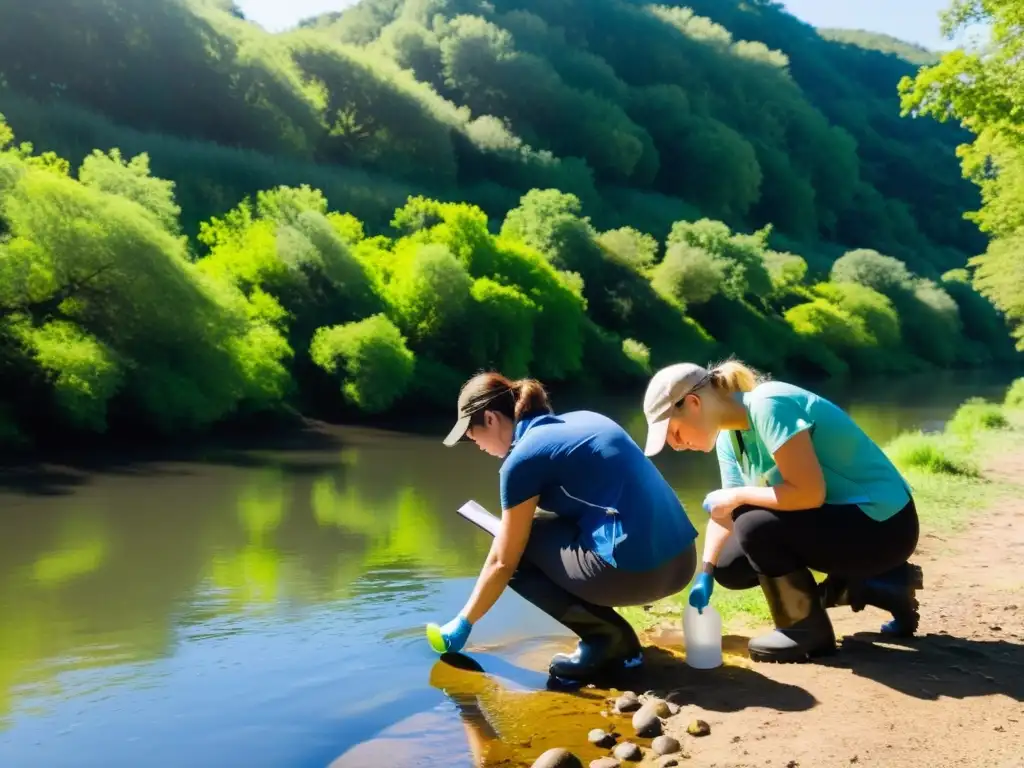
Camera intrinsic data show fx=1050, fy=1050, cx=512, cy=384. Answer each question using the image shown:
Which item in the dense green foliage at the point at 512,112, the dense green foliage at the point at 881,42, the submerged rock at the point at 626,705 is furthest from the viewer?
the dense green foliage at the point at 881,42

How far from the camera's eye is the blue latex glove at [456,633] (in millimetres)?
4980

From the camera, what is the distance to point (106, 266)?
19.1 meters

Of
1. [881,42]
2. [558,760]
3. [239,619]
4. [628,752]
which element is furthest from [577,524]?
[881,42]

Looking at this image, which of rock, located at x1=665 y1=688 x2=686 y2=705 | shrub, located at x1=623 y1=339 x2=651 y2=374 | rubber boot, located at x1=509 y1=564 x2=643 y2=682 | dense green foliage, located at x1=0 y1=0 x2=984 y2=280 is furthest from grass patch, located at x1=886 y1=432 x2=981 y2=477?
shrub, located at x1=623 y1=339 x2=651 y2=374

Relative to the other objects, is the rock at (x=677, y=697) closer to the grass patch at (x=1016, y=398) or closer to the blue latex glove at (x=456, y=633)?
the blue latex glove at (x=456, y=633)

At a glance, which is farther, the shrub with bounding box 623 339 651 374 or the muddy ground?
the shrub with bounding box 623 339 651 374

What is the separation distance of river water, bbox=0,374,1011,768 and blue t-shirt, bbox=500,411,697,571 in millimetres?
850

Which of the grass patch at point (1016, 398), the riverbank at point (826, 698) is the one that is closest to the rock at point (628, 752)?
the riverbank at point (826, 698)

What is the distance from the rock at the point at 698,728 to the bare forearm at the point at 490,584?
1042 millimetres

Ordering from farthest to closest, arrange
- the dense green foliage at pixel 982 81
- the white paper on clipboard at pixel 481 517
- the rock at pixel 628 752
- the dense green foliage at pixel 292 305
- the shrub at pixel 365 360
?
the shrub at pixel 365 360 → the dense green foliage at pixel 292 305 → the dense green foliage at pixel 982 81 → the white paper on clipboard at pixel 481 517 → the rock at pixel 628 752

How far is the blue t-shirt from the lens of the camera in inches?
178

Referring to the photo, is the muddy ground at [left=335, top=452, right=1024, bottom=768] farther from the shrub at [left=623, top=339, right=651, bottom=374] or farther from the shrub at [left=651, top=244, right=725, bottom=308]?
the shrub at [left=651, top=244, right=725, bottom=308]

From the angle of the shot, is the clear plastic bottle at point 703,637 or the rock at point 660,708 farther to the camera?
the clear plastic bottle at point 703,637

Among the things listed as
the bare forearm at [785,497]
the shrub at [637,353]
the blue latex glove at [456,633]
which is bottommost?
the blue latex glove at [456,633]
